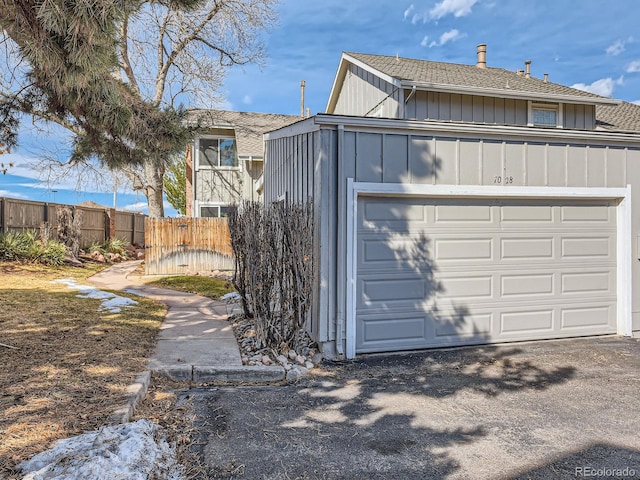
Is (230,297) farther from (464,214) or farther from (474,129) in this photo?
(474,129)

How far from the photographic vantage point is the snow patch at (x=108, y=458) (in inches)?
97.7

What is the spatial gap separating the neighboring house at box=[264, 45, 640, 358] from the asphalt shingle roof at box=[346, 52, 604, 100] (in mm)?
4829

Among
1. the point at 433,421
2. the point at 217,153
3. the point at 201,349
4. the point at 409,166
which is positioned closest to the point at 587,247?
the point at 409,166

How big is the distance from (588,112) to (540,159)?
24.2ft

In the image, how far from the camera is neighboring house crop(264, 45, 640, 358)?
5.54 meters

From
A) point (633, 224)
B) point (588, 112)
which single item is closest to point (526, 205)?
point (633, 224)

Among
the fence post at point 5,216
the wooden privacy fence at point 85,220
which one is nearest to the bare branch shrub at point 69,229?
the wooden privacy fence at point 85,220

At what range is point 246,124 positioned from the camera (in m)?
17.9

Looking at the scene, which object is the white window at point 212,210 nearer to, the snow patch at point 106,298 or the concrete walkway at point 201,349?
the snow patch at point 106,298

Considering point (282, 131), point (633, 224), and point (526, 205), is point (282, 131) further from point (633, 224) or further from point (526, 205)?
point (633, 224)

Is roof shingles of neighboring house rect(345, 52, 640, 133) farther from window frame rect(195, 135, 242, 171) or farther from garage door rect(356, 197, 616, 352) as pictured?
window frame rect(195, 135, 242, 171)

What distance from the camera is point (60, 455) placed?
2666mm

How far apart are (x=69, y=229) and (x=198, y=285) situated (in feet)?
20.7

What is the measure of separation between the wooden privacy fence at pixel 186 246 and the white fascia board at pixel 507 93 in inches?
281
